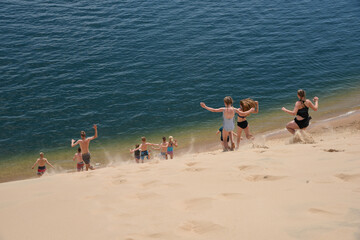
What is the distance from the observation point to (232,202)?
18.8 feet

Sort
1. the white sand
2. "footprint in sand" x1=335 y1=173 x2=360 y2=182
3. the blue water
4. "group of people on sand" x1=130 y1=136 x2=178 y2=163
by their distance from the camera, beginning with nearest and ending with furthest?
the white sand < "footprint in sand" x1=335 y1=173 x2=360 y2=182 < "group of people on sand" x1=130 y1=136 x2=178 y2=163 < the blue water

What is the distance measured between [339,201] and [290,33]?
83.3 feet

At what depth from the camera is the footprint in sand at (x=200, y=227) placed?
4891mm

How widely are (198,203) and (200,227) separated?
34.4 inches

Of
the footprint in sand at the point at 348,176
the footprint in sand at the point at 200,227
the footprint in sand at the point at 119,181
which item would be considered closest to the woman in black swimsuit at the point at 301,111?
the footprint in sand at the point at 348,176

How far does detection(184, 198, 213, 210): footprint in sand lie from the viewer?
18.7 feet

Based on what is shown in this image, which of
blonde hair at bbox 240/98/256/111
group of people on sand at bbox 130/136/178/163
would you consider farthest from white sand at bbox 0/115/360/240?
group of people on sand at bbox 130/136/178/163

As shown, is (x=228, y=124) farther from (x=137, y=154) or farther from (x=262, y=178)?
(x=137, y=154)

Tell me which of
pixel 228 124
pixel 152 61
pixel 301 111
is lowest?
pixel 228 124

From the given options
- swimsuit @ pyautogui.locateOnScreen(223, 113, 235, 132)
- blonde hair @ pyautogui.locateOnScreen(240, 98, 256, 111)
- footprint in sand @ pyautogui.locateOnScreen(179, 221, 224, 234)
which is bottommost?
footprint in sand @ pyautogui.locateOnScreen(179, 221, 224, 234)

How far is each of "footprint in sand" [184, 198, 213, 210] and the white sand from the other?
2 cm

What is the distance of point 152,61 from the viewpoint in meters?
25.6

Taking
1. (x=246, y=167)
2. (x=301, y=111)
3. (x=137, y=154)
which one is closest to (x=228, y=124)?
(x=301, y=111)

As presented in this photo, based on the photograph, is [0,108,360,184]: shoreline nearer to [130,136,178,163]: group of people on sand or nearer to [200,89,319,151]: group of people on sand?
[130,136,178,163]: group of people on sand
